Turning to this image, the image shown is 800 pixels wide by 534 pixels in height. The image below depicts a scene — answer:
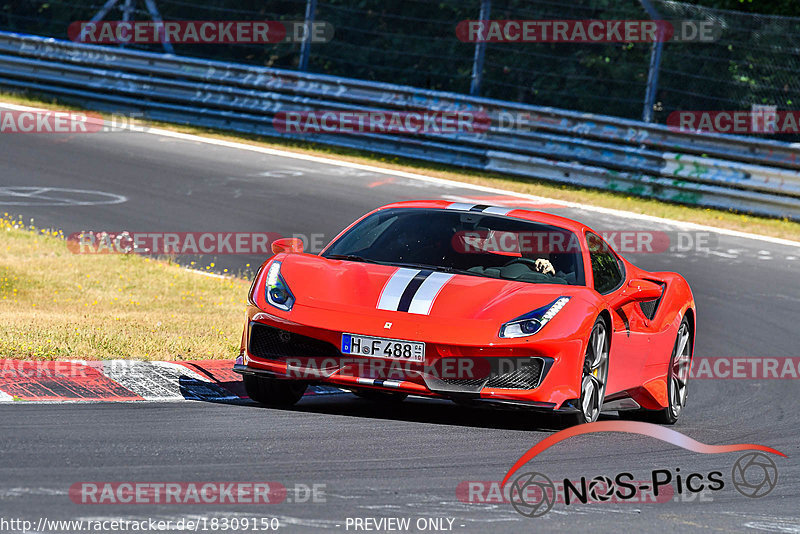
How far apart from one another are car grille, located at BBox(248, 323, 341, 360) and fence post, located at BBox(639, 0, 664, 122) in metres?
11.5

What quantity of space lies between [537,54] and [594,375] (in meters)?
11.7

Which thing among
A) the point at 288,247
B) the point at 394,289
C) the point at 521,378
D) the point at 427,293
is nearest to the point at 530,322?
the point at 521,378

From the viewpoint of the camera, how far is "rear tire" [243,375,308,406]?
273 inches

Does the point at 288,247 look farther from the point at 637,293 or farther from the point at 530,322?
the point at 637,293

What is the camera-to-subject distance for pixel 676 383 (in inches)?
327

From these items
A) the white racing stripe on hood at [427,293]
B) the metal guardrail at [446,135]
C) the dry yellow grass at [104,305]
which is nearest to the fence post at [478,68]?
the metal guardrail at [446,135]

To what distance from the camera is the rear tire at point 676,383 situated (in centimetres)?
810

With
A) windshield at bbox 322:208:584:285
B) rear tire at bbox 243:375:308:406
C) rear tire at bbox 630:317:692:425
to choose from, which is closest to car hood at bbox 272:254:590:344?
windshield at bbox 322:208:584:285

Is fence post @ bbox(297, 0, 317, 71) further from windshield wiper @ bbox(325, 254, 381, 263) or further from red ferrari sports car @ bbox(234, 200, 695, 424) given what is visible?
windshield wiper @ bbox(325, 254, 381, 263)

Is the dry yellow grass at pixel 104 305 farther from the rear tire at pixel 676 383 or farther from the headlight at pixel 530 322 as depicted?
the rear tire at pixel 676 383

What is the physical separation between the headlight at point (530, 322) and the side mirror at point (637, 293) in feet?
2.84

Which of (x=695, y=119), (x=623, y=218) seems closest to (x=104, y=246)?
(x=623, y=218)

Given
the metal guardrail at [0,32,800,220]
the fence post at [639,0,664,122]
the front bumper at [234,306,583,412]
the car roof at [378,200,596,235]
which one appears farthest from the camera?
Answer: the fence post at [639,0,664,122]

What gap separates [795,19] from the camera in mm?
15992
